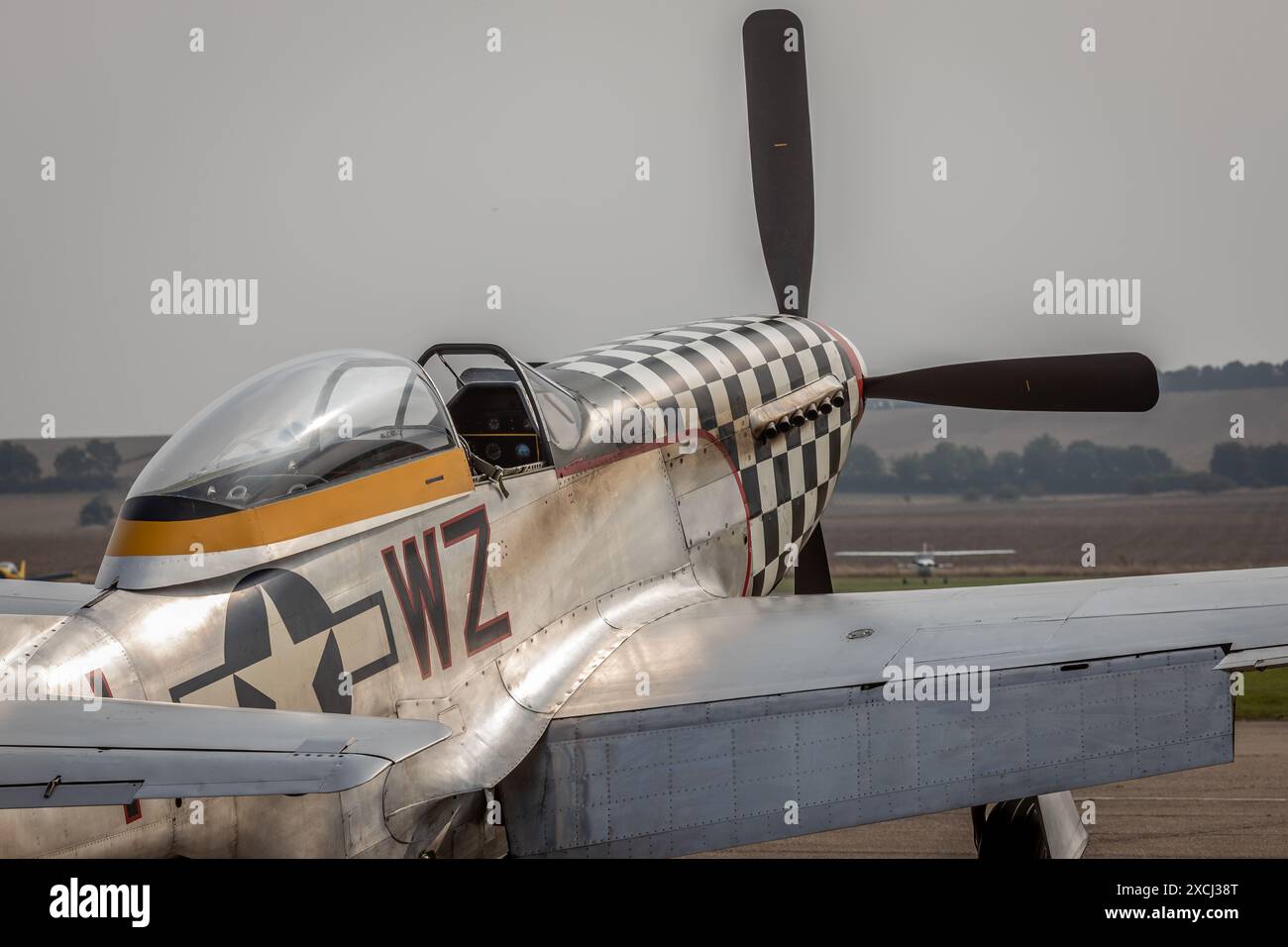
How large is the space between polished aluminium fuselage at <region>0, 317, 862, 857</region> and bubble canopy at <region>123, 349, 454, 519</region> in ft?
0.91

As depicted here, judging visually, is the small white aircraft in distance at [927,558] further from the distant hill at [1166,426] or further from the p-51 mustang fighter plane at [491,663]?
the p-51 mustang fighter plane at [491,663]

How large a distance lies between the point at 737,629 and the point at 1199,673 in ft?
6.58

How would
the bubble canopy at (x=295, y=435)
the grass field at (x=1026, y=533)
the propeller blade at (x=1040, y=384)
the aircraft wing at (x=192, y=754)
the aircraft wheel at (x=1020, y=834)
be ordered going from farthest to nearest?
the grass field at (x=1026, y=533) < the propeller blade at (x=1040, y=384) < the aircraft wheel at (x=1020, y=834) < the bubble canopy at (x=295, y=435) < the aircraft wing at (x=192, y=754)

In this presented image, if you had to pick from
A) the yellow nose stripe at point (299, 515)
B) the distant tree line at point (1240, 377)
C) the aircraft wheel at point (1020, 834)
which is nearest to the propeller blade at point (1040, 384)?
the aircraft wheel at point (1020, 834)

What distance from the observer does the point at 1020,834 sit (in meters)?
7.23

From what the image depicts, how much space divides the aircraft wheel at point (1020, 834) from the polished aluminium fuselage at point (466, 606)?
1962 mm

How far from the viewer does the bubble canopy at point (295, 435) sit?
4.57 metres

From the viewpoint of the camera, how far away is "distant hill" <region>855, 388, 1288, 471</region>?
68125 mm
